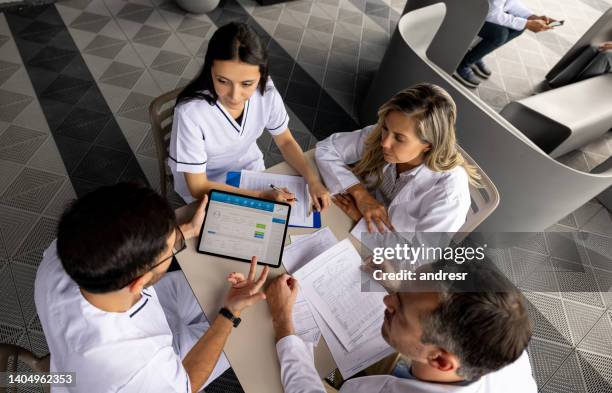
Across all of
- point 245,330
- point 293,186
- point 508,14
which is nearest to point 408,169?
point 293,186

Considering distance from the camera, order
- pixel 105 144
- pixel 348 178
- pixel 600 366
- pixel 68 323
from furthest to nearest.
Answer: pixel 105 144 < pixel 600 366 < pixel 348 178 < pixel 68 323

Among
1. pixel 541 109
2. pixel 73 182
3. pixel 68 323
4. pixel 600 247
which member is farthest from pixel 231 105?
pixel 600 247

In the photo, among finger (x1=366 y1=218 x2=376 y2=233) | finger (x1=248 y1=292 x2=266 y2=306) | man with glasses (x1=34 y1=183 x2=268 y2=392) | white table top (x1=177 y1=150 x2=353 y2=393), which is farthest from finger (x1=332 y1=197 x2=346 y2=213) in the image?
man with glasses (x1=34 y1=183 x2=268 y2=392)

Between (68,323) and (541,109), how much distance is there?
312 cm

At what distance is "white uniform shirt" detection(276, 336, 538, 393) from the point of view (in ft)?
3.08

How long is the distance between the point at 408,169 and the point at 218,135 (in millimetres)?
865

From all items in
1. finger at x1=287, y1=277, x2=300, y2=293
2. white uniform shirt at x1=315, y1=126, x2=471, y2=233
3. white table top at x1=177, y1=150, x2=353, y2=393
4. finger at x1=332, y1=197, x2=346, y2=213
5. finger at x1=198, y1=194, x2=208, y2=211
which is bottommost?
white table top at x1=177, y1=150, x2=353, y2=393

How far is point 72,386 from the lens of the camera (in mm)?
876

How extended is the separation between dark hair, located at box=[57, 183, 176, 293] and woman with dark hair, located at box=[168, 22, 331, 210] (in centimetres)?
61

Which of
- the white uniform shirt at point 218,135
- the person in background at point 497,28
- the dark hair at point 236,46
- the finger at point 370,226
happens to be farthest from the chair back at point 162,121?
the person in background at point 497,28

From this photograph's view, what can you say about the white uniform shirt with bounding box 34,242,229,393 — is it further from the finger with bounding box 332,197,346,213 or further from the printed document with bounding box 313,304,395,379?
the finger with bounding box 332,197,346,213

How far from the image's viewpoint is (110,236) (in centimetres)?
76

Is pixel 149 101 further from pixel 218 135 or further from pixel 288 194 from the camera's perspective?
pixel 288 194

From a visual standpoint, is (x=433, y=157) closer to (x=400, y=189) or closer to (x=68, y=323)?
(x=400, y=189)
